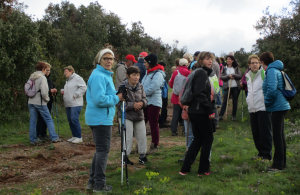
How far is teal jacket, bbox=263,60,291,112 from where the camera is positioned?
17.8ft

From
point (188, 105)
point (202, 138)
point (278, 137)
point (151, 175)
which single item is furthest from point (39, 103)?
point (278, 137)

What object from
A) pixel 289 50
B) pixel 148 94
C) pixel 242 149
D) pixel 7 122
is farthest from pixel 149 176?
pixel 289 50

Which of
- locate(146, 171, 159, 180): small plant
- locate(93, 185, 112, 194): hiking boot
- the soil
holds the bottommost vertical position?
the soil

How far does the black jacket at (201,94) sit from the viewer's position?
5262 millimetres

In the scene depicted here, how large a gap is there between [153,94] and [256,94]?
2.44m

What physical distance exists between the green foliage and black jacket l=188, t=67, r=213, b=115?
10.0 m

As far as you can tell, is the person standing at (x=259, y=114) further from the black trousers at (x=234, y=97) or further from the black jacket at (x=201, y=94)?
the black trousers at (x=234, y=97)

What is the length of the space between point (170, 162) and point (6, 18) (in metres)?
12.1

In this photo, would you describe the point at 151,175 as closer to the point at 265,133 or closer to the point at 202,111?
the point at 202,111

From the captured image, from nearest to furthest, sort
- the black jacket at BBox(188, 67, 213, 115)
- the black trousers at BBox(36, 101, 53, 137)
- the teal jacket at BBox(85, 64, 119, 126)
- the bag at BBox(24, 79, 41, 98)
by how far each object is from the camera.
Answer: the teal jacket at BBox(85, 64, 119, 126) < the black jacket at BBox(188, 67, 213, 115) < the bag at BBox(24, 79, 41, 98) < the black trousers at BBox(36, 101, 53, 137)

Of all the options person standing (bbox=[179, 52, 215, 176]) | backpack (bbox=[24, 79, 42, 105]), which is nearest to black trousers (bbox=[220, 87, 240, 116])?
person standing (bbox=[179, 52, 215, 176])

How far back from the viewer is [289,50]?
575 inches

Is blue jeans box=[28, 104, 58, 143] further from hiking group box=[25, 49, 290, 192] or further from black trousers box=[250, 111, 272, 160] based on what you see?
black trousers box=[250, 111, 272, 160]

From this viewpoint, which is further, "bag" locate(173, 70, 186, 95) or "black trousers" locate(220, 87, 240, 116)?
"black trousers" locate(220, 87, 240, 116)
